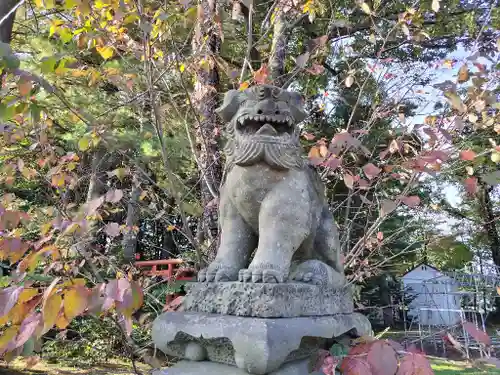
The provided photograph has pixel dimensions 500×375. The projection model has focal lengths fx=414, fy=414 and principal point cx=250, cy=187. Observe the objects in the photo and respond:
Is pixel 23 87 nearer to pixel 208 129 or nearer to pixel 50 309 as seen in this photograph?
pixel 50 309

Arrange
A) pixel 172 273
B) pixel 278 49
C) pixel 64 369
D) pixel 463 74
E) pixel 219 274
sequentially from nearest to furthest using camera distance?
1. pixel 219 274
2. pixel 463 74
3. pixel 278 49
4. pixel 172 273
5. pixel 64 369

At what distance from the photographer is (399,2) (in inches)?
235

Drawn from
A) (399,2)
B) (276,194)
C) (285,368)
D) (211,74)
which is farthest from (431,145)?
(399,2)

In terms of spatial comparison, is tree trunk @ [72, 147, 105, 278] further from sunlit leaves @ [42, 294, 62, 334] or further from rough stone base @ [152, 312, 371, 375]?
rough stone base @ [152, 312, 371, 375]

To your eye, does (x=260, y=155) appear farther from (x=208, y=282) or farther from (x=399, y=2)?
(x=399, y=2)

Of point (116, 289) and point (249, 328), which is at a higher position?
point (116, 289)

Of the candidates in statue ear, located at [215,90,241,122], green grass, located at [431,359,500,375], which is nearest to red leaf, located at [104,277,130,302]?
statue ear, located at [215,90,241,122]

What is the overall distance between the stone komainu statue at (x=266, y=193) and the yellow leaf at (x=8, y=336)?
769 mm

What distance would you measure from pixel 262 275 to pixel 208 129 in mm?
2710

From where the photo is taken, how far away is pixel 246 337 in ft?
4.84

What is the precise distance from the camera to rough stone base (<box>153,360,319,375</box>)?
1.61 metres

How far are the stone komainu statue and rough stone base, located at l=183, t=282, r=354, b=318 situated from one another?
0.21 feet

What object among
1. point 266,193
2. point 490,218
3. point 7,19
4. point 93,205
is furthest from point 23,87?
point 490,218

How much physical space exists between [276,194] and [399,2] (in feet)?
17.3
